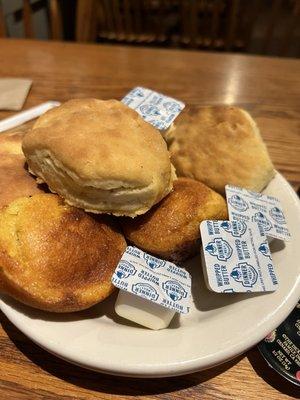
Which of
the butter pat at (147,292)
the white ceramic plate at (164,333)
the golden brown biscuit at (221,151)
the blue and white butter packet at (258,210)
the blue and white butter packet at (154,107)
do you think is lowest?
the white ceramic plate at (164,333)

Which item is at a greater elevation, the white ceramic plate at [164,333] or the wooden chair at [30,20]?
the wooden chair at [30,20]

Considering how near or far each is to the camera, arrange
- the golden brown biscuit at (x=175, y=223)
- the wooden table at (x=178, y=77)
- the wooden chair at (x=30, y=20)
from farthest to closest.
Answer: the wooden chair at (x=30, y=20)
the wooden table at (x=178, y=77)
the golden brown biscuit at (x=175, y=223)

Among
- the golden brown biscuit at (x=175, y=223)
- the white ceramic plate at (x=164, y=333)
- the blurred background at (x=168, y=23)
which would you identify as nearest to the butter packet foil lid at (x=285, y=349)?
the white ceramic plate at (x=164, y=333)

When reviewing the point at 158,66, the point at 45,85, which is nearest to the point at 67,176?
the point at 45,85

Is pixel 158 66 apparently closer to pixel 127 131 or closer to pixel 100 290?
pixel 127 131

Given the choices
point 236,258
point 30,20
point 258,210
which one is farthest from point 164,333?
Result: point 30,20

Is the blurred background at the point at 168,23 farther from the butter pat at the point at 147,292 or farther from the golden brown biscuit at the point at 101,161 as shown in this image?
the butter pat at the point at 147,292
